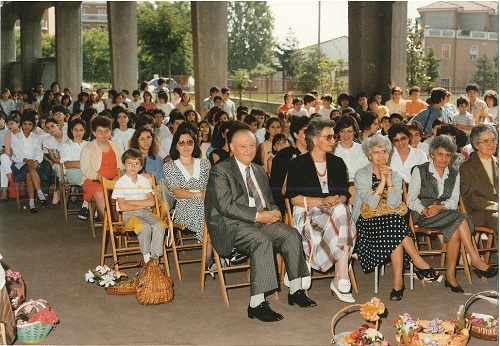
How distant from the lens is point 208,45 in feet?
53.3

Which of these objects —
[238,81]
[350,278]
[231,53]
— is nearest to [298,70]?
[238,81]

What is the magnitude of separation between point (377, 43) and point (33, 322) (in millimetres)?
10462

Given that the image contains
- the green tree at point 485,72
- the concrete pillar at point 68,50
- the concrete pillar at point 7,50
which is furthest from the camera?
the concrete pillar at point 7,50

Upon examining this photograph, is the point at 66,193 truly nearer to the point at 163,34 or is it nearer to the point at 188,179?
the point at 188,179

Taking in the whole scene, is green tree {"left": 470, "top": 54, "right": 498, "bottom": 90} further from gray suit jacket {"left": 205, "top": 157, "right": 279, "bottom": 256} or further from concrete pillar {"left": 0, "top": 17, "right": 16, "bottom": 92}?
gray suit jacket {"left": 205, "top": 157, "right": 279, "bottom": 256}

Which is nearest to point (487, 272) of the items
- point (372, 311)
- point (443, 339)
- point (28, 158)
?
point (443, 339)

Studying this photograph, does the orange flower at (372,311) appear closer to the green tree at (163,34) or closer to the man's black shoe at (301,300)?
the man's black shoe at (301,300)

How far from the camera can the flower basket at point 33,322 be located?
5.00m

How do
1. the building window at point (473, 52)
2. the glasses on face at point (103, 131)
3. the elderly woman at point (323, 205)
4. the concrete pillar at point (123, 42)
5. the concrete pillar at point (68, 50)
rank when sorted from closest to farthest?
the elderly woman at point (323, 205), the glasses on face at point (103, 131), the concrete pillar at point (123, 42), the concrete pillar at point (68, 50), the building window at point (473, 52)

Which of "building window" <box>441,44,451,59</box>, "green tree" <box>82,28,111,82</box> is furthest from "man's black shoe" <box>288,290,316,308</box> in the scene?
"green tree" <box>82,28,111,82</box>

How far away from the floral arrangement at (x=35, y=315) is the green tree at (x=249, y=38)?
196 ft

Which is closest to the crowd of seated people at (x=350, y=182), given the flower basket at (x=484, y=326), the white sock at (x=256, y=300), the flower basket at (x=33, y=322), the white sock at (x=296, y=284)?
the white sock at (x=296, y=284)

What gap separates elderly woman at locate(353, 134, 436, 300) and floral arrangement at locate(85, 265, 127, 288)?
7.01 ft

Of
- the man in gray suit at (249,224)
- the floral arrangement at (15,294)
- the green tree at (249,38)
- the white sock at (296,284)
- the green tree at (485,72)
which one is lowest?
the white sock at (296,284)
